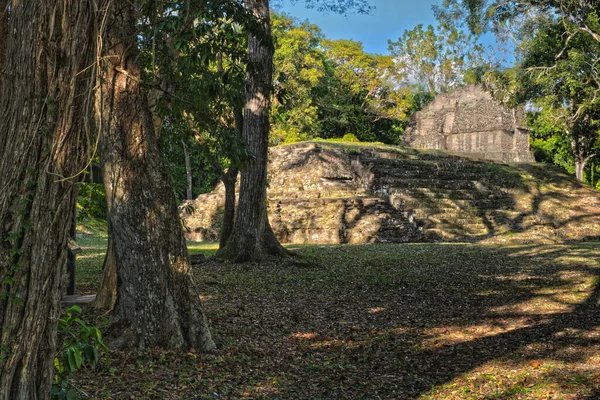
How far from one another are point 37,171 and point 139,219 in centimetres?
253

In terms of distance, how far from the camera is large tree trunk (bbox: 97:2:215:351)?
546cm

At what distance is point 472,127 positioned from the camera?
124ft

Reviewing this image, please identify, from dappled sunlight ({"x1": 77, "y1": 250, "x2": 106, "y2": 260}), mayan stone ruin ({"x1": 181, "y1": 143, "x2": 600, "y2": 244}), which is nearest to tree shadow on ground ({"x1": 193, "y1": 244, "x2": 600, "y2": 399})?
dappled sunlight ({"x1": 77, "y1": 250, "x2": 106, "y2": 260})

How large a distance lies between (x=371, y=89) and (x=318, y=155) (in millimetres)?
18341

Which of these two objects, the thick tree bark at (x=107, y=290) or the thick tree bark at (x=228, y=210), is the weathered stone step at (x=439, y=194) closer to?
the thick tree bark at (x=228, y=210)

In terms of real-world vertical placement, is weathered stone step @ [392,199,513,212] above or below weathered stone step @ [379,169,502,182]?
below

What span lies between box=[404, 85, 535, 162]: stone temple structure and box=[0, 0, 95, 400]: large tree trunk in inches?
1256

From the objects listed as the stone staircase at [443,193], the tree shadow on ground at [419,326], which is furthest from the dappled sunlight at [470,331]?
the stone staircase at [443,193]

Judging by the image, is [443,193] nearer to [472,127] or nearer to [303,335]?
[472,127]

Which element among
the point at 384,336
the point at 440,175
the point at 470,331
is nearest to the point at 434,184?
the point at 440,175

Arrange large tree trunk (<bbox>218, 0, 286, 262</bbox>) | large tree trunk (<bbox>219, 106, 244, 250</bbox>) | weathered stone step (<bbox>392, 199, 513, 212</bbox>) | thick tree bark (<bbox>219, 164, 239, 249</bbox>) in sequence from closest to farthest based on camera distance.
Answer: large tree trunk (<bbox>218, 0, 286, 262</bbox>)
large tree trunk (<bbox>219, 106, 244, 250</bbox>)
thick tree bark (<bbox>219, 164, 239, 249</bbox>)
weathered stone step (<bbox>392, 199, 513, 212</bbox>)

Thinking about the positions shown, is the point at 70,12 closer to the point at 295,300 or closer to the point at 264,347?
the point at 264,347

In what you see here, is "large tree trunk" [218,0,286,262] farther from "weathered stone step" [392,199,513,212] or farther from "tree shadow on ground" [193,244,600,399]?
"weathered stone step" [392,199,513,212]

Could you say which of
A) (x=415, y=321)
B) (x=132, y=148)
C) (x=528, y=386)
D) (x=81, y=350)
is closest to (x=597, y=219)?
(x=415, y=321)
